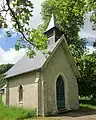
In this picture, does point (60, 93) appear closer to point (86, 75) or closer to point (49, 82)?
point (49, 82)

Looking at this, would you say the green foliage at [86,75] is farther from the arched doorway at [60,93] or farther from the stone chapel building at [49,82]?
the arched doorway at [60,93]

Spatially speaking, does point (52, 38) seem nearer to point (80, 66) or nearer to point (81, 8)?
point (80, 66)

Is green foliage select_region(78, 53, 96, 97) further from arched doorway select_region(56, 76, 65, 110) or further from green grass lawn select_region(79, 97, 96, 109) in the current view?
arched doorway select_region(56, 76, 65, 110)

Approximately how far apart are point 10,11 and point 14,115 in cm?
1127

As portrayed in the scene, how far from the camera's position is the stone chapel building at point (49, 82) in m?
21.9

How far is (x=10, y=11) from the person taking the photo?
10.6 m

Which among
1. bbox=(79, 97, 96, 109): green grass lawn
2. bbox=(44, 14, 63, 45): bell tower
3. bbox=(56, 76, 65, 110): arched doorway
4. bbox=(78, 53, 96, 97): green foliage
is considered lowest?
bbox=(79, 97, 96, 109): green grass lawn

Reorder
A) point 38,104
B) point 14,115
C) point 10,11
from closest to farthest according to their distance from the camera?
point 10,11 → point 14,115 → point 38,104

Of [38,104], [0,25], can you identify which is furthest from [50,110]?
[0,25]

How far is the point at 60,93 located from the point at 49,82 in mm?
2297

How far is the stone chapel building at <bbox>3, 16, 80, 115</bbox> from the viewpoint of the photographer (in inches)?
861

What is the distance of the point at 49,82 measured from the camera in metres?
22.6

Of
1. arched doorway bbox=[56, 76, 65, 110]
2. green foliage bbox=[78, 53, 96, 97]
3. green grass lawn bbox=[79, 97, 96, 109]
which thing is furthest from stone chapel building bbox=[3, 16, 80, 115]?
green foliage bbox=[78, 53, 96, 97]

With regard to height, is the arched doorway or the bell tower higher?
the bell tower
